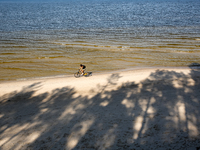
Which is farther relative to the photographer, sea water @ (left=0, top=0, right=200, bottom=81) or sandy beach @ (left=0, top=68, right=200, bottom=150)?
sea water @ (left=0, top=0, right=200, bottom=81)

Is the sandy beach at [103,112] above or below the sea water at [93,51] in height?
below

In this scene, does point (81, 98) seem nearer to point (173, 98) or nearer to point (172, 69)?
point (173, 98)

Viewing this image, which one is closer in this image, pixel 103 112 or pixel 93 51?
pixel 103 112

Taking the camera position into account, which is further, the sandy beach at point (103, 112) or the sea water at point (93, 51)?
the sea water at point (93, 51)

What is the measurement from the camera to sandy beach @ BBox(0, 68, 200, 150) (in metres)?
11.3

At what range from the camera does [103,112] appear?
47.8 ft

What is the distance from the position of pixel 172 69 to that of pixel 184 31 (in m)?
25.3

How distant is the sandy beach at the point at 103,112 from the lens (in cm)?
1133

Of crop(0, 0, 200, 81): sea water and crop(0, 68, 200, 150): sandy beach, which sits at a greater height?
crop(0, 0, 200, 81): sea water

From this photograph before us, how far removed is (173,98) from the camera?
53.1ft

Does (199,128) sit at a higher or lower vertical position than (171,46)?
lower

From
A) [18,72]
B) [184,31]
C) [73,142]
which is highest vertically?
[184,31]

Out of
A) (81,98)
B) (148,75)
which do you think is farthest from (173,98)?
(81,98)

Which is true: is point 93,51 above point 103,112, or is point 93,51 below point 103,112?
above
